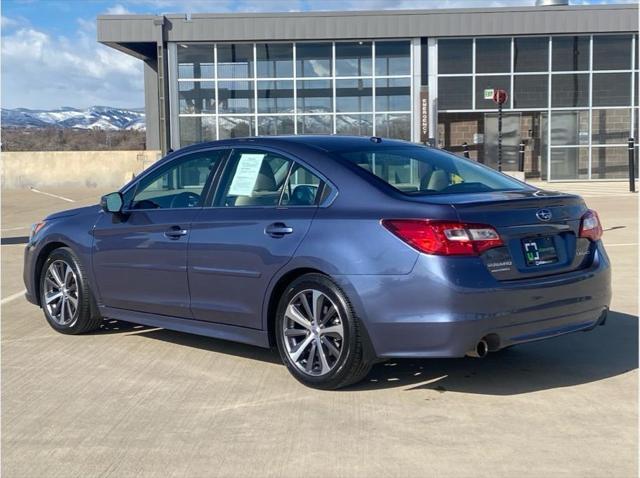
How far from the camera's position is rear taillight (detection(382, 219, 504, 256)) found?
15.2 feet

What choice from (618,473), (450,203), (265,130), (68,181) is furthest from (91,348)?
(68,181)

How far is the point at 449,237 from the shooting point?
465cm

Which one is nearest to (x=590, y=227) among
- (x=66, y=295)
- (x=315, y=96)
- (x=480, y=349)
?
(x=480, y=349)

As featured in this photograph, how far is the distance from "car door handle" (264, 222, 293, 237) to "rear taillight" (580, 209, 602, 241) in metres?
1.87

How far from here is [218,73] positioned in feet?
90.4

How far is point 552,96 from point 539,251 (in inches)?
952

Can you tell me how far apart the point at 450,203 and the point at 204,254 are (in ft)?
5.97

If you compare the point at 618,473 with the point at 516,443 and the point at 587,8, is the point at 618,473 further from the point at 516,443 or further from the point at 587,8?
the point at 587,8

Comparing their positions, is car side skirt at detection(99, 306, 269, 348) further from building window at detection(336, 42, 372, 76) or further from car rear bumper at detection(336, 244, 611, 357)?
building window at detection(336, 42, 372, 76)

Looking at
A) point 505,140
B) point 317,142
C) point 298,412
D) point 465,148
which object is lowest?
point 298,412

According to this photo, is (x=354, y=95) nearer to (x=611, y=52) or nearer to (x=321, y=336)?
(x=611, y=52)

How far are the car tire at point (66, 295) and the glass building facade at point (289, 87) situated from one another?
2085 centimetres

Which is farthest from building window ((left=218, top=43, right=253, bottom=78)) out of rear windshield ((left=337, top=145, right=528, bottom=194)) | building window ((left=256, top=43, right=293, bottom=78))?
rear windshield ((left=337, top=145, right=528, bottom=194))

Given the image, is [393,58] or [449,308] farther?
[393,58]
